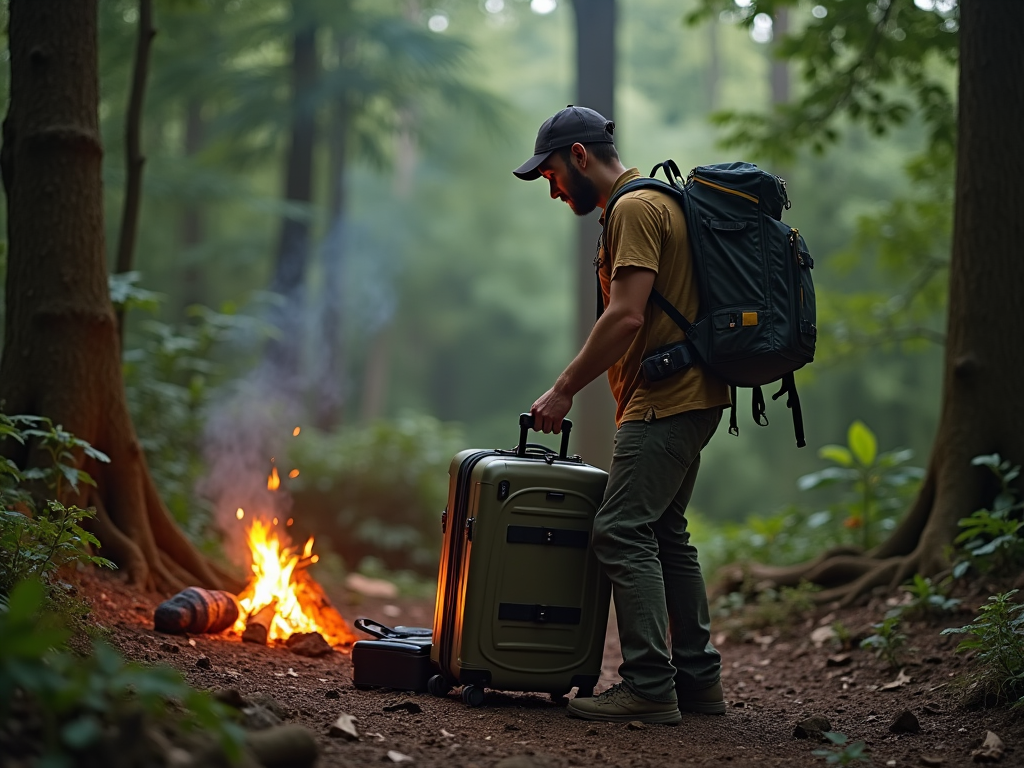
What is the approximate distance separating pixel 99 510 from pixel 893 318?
6734 millimetres

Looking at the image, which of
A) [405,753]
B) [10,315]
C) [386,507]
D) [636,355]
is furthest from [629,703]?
[386,507]

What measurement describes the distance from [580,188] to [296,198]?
11.8m

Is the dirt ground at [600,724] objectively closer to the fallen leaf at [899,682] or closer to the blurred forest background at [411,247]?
the fallen leaf at [899,682]

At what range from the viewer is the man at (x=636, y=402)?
3.53 m

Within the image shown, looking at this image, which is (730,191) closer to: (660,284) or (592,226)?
(660,284)

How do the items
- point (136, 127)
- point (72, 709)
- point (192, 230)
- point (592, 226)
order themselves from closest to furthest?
1. point (72, 709)
2. point (136, 127)
3. point (592, 226)
4. point (192, 230)

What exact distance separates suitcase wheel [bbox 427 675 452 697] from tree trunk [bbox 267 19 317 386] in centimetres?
1081

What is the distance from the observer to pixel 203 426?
329 inches

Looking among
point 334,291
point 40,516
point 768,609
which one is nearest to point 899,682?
point 768,609

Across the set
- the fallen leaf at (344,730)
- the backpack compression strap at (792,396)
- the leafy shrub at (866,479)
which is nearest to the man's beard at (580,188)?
the backpack compression strap at (792,396)

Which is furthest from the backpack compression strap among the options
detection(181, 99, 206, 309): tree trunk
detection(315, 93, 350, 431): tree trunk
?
detection(181, 99, 206, 309): tree trunk

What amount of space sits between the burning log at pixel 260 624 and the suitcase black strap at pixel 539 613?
145 cm

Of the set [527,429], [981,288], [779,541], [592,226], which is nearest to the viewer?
[527,429]

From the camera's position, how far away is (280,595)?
4941 mm
